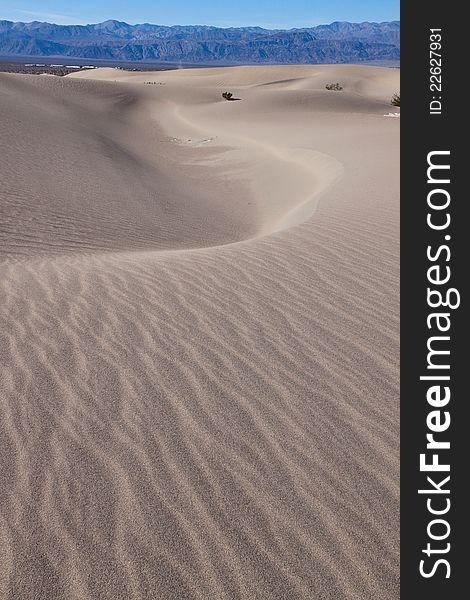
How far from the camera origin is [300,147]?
18.7 meters

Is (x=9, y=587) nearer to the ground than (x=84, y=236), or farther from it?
nearer to the ground

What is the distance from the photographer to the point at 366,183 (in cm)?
1146

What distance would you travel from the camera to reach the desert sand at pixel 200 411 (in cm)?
278

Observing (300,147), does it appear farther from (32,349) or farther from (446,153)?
(32,349)

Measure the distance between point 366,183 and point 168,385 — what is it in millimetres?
8416

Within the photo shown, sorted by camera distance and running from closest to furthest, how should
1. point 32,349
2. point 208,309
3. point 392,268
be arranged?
1. point 32,349
2. point 208,309
3. point 392,268

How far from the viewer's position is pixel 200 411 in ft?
12.6

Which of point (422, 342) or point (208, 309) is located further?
point (208, 309)

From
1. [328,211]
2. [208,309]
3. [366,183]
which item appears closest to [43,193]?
[328,211]

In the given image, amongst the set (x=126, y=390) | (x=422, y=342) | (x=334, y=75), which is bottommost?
(x=126, y=390)

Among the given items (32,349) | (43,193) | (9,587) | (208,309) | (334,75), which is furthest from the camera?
(334,75)

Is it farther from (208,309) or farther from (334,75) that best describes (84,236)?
(334,75)

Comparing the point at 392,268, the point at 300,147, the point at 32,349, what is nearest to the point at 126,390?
the point at 32,349

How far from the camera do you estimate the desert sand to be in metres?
2.78
